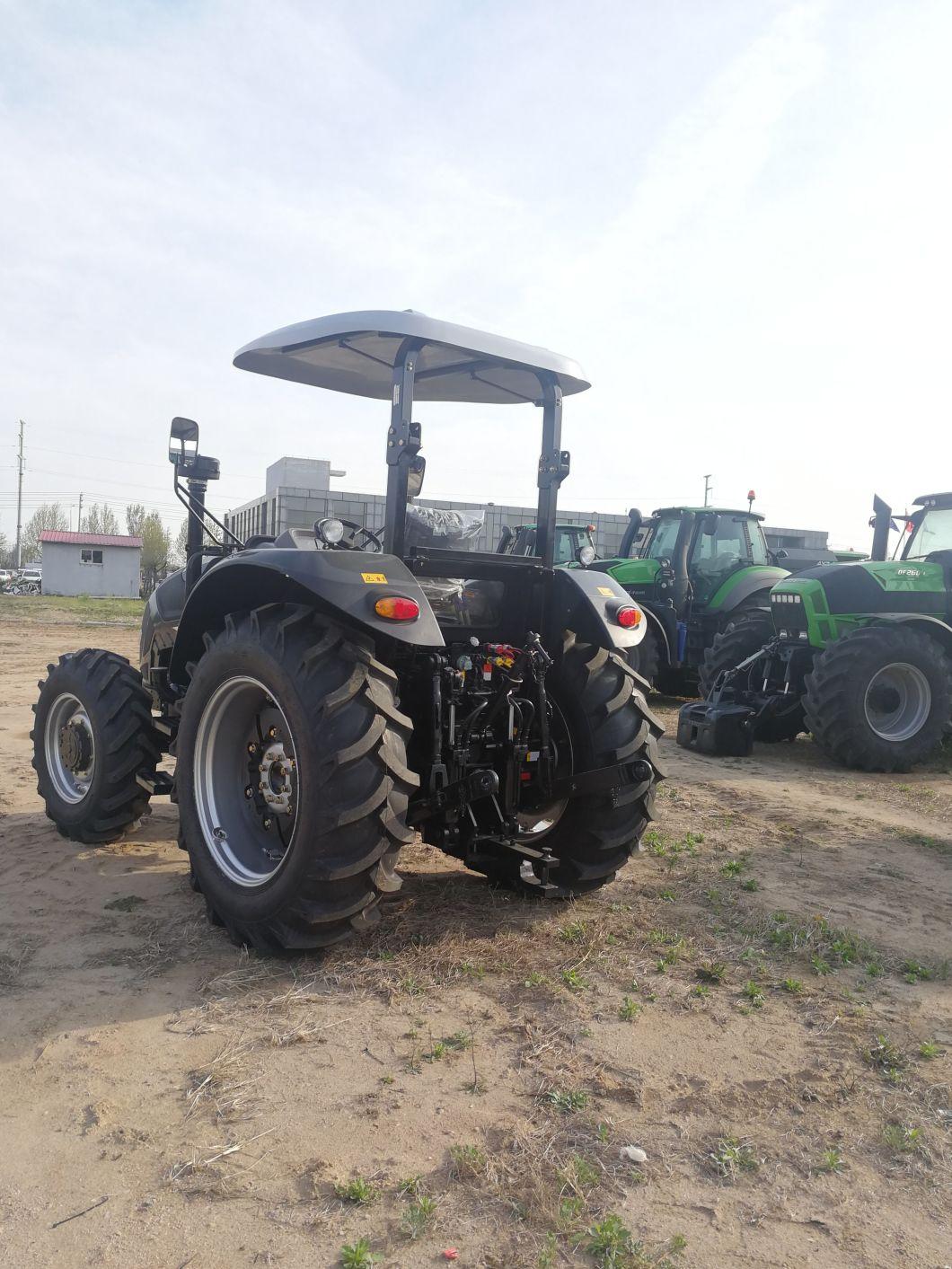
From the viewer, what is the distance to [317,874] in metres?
3.13

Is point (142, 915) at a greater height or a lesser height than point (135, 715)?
lesser

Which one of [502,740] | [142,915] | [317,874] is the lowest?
[142,915]

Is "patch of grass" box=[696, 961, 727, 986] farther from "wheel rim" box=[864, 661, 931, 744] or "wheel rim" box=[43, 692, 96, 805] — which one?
"wheel rim" box=[864, 661, 931, 744]

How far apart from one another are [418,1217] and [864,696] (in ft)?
21.4

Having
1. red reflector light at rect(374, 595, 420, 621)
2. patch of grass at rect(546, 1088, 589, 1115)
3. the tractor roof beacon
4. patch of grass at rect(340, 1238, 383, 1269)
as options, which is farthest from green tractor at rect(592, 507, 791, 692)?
patch of grass at rect(340, 1238, 383, 1269)

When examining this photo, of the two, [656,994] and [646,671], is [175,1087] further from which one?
[646,671]

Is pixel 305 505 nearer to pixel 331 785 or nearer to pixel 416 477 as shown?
pixel 416 477

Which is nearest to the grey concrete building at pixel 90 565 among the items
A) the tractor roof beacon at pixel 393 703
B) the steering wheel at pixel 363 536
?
the steering wheel at pixel 363 536

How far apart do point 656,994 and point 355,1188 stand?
1.39m

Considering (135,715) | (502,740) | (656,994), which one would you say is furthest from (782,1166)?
(135,715)

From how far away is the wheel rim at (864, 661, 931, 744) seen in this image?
788 cm

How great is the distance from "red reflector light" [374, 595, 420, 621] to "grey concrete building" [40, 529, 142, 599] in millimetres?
42837

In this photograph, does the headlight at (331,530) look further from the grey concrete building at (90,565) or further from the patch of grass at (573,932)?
the grey concrete building at (90,565)

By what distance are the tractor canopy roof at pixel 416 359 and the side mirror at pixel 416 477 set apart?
35 centimetres
